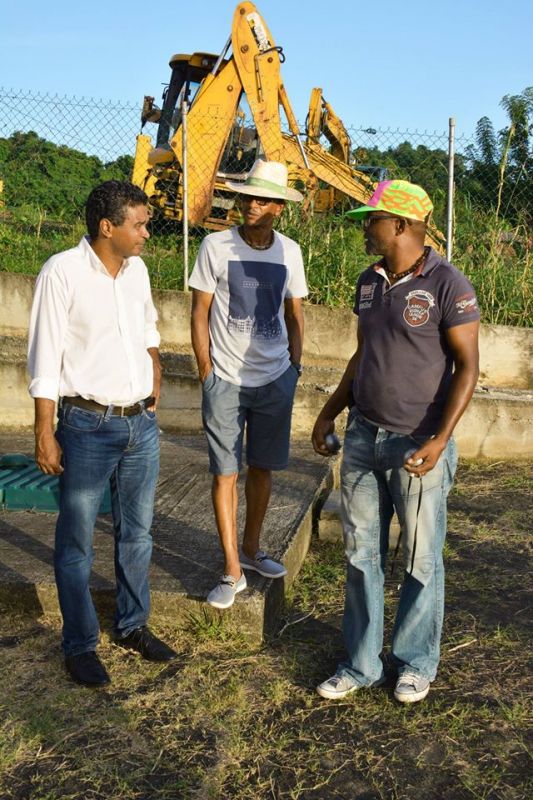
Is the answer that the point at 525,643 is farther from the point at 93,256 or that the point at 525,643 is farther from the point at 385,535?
the point at 93,256

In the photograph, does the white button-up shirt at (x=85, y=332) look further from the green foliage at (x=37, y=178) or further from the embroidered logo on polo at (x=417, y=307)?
the green foliage at (x=37, y=178)

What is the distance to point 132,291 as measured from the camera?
11.0ft

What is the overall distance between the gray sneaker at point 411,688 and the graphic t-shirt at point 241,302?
4.69ft

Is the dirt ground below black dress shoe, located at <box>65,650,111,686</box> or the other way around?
below

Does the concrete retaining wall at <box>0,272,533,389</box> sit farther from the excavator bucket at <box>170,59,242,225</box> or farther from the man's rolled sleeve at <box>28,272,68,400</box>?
the man's rolled sleeve at <box>28,272,68,400</box>

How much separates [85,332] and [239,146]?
348 inches

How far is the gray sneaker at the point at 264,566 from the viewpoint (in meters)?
4.00

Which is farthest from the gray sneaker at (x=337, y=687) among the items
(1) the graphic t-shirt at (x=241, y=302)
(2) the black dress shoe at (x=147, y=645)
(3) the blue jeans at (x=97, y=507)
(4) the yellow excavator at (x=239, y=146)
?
(4) the yellow excavator at (x=239, y=146)

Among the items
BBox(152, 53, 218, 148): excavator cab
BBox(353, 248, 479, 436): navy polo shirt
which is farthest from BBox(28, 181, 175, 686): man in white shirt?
BBox(152, 53, 218, 148): excavator cab

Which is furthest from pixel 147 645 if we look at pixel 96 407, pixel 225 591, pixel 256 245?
pixel 256 245

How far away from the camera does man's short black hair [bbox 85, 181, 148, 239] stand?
3.16m

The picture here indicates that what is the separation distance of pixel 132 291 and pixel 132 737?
172 cm

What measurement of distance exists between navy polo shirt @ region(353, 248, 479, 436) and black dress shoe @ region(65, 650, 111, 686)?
1.51 meters

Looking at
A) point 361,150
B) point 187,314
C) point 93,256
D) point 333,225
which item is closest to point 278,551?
point 93,256
